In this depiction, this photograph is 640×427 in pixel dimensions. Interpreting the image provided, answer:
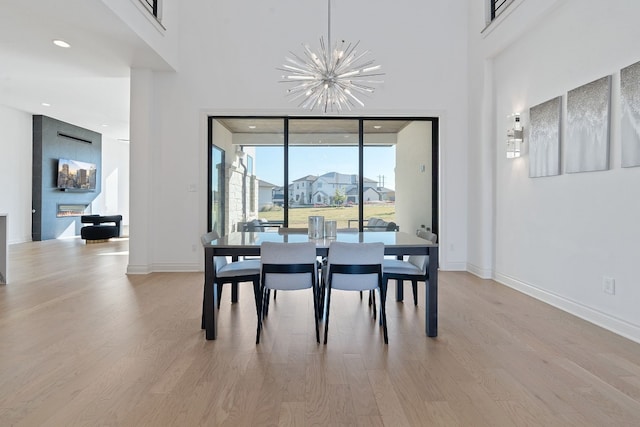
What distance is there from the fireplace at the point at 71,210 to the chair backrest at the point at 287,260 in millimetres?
10500

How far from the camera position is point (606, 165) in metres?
3.15

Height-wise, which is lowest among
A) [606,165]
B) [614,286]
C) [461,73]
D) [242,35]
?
[614,286]

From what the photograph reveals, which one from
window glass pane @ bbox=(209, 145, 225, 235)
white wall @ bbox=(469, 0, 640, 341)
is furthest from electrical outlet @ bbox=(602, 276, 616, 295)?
window glass pane @ bbox=(209, 145, 225, 235)

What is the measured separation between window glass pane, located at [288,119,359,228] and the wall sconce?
222 centimetres

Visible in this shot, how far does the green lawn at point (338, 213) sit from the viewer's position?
6086mm

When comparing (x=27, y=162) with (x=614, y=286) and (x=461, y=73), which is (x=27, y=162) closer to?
(x=461, y=73)

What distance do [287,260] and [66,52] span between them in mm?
4374

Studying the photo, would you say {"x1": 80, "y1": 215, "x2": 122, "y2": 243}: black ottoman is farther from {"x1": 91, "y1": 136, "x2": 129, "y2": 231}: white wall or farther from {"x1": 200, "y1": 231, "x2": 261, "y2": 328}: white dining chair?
{"x1": 200, "y1": 231, "x2": 261, "y2": 328}: white dining chair

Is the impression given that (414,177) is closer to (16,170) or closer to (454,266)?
(454,266)

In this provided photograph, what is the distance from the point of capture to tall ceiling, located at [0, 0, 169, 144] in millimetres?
3927

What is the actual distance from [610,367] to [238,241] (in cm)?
264

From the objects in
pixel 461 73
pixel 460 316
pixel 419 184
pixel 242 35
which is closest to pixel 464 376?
pixel 460 316

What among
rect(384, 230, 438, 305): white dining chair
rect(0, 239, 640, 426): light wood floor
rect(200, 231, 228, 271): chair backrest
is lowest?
rect(0, 239, 640, 426): light wood floor

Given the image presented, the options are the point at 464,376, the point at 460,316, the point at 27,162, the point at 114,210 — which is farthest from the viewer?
the point at 114,210
